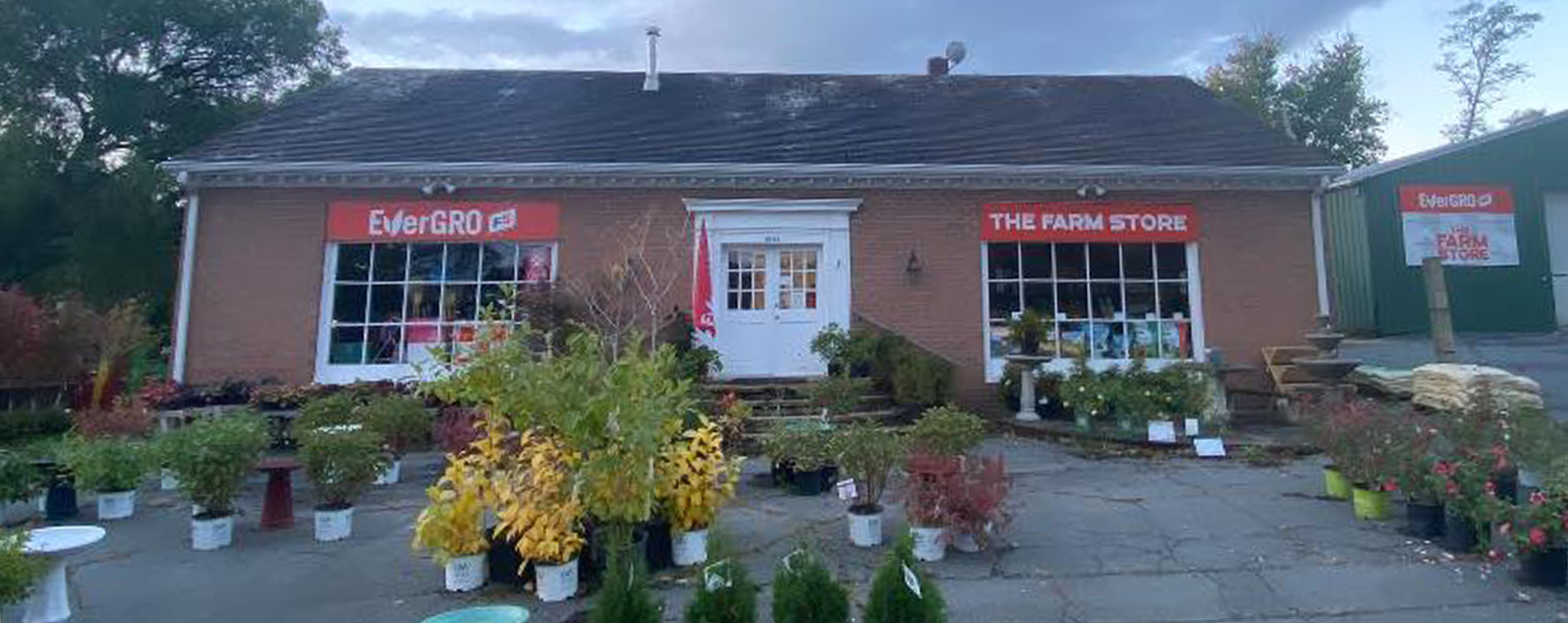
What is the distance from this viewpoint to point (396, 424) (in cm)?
796

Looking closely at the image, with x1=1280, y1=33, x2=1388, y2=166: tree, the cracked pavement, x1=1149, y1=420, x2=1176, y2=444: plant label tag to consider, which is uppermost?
x1=1280, y1=33, x2=1388, y2=166: tree

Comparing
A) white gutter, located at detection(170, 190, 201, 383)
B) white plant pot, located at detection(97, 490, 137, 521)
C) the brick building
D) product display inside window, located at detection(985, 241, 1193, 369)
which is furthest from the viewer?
product display inside window, located at detection(985, 241, 1193, 369)

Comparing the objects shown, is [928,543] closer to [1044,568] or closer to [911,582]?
[1044,568]

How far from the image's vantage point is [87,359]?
402 inches

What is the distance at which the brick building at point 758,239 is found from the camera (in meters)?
11.0

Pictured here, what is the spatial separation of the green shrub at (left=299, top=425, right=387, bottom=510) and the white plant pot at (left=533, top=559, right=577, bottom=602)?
6.78 ft

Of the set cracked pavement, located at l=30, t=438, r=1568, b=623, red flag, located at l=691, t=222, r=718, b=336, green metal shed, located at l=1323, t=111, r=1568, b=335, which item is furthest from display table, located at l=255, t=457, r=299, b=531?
green metal shed, located at l=1323, t=111, r=1568, b=335

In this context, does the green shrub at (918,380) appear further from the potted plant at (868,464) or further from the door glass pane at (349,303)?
the door glass pane at (349,303)

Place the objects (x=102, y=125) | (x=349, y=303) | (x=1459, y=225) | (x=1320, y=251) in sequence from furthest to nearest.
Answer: (x=102, y=125) → (x=1459, y=225) → (x=1320, y=251) → (x=349, y=303)

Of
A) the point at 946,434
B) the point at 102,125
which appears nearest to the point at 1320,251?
the point at 946,434

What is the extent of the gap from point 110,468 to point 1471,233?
1937 cm

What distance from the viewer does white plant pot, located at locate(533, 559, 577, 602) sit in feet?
14.4

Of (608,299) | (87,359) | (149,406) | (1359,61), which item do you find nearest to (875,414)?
(608,299)

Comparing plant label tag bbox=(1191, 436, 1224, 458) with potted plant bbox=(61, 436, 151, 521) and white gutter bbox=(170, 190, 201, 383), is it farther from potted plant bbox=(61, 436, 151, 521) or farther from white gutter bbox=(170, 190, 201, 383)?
white gutter bbox=(170, 190, 201, 383)
